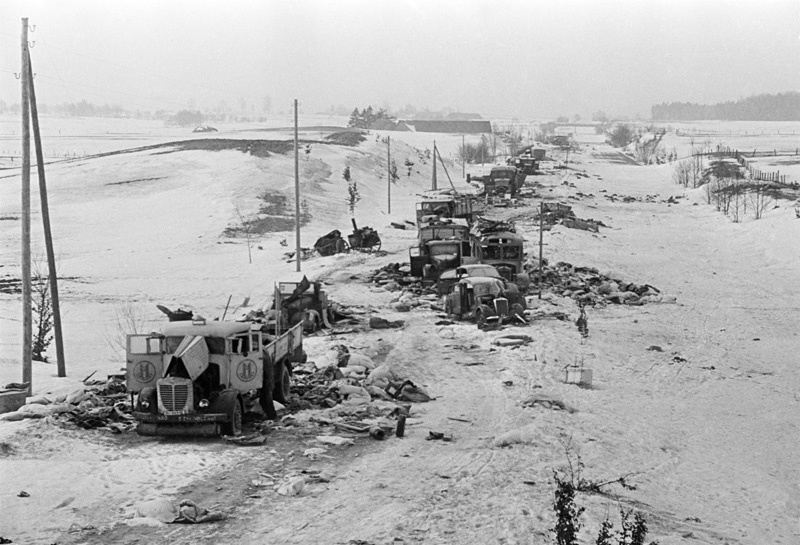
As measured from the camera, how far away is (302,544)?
11.2m

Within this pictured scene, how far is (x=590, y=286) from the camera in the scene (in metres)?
34.4

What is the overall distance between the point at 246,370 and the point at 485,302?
→ 1235 centimetres

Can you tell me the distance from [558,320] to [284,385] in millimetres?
11468

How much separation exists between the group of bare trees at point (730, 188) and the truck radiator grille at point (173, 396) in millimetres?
47358

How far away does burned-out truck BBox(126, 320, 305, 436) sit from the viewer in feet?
48.9

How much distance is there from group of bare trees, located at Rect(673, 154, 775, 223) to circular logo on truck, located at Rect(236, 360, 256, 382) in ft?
151

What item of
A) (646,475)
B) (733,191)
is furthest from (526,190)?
(646,475)

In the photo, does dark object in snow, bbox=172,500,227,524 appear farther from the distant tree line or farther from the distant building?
the distant building

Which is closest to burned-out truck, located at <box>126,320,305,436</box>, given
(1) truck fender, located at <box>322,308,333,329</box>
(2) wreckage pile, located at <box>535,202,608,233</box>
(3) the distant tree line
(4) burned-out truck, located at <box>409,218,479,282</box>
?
(1) truck fender, located at <box>322,308,333,329</box>

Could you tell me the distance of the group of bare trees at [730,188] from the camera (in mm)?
60556

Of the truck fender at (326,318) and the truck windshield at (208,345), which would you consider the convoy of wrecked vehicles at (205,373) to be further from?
the truck fender at (326,318)

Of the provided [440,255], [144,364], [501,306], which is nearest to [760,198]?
[440,255]

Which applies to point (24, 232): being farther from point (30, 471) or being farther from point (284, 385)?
point (30, 471)

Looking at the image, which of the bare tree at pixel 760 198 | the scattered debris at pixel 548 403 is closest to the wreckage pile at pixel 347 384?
the scattered debris at pixel 548 403
